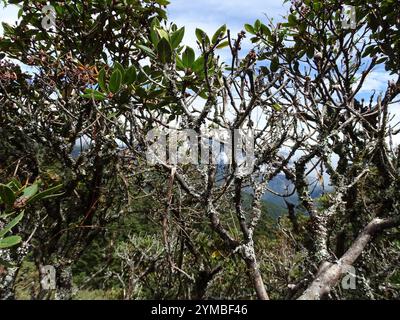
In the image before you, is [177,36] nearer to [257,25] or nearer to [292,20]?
[257,25]

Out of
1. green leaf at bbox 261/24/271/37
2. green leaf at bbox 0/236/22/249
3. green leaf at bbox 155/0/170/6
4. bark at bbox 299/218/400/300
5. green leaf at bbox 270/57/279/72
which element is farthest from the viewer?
green leaf at bbox 261/24/271/37

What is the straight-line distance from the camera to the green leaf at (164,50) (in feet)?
4.68

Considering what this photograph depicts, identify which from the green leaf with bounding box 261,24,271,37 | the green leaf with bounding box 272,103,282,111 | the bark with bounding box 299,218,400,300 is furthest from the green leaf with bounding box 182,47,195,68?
the green leaf with bounding box 261,24,271,37

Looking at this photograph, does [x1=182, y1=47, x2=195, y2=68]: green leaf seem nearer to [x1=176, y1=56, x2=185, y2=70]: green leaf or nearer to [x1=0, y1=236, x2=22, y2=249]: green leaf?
[x1=176, y1=56, x2=185, y2=70]: green leaf

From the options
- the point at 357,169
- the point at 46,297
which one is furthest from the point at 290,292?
the point at 46,297

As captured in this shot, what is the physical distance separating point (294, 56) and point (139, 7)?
4.09 ft

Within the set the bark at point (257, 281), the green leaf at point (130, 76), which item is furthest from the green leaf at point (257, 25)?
the bark at point (257, 281)

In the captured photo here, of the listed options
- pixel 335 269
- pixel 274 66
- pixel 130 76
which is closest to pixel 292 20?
pixel 274 66

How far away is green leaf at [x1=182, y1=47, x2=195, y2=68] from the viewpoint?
151 cm

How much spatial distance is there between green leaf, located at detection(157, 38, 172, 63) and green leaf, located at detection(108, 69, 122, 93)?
0.19 meters

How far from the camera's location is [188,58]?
1.53m

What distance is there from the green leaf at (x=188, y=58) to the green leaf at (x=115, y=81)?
0.97ft

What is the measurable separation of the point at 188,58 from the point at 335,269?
3.50ft

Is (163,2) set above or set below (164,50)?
above
